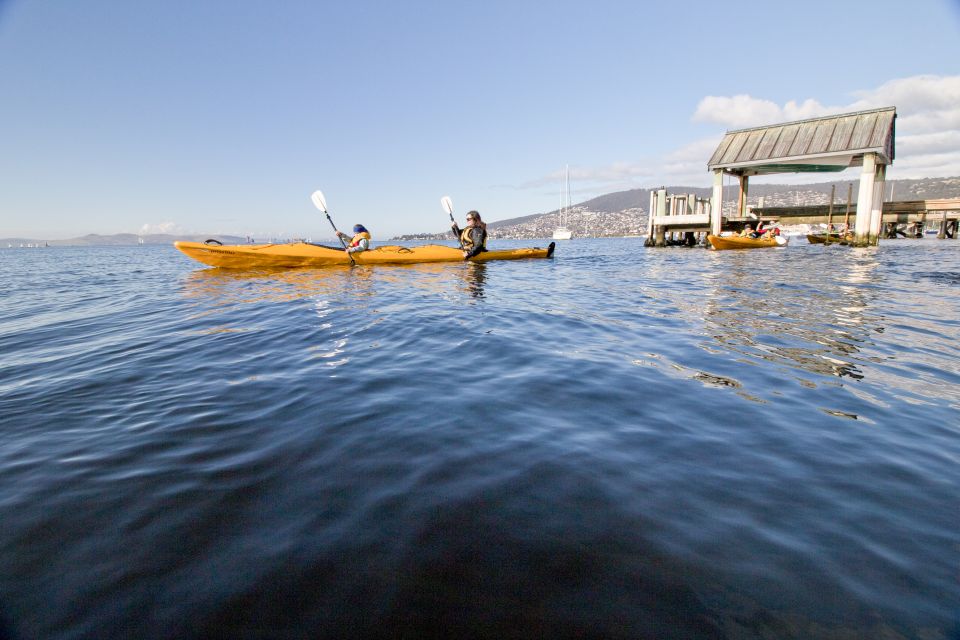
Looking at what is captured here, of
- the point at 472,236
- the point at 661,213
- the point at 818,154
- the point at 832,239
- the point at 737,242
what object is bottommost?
the point at 737,242

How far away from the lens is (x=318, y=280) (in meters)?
13.9

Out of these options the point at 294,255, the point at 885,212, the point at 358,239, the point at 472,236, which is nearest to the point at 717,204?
the point at 885,212

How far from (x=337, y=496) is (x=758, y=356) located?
494cm

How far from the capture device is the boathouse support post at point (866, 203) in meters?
21.2

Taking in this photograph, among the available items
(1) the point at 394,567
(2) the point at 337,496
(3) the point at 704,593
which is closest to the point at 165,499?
(2) the point at 337,496

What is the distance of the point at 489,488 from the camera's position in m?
2.48

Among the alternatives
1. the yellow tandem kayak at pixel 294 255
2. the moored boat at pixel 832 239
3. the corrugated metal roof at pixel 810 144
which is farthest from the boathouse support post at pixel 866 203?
the yellow tandem kayak at pixel 294 255

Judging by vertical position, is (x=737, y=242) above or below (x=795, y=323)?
above

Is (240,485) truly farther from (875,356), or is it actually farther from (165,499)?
(875,356)

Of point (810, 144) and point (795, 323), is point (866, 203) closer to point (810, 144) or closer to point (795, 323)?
point (810, 144)

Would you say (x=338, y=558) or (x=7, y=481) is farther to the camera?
(x=7, y=481)

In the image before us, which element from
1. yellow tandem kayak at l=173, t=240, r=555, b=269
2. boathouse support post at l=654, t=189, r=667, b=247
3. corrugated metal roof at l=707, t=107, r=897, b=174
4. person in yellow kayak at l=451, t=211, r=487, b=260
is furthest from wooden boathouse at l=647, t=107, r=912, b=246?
yellow tandem kayak at l=173, t=240, r=555, b=269

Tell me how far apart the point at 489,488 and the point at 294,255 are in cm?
1633

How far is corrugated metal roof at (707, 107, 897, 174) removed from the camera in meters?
21.5
